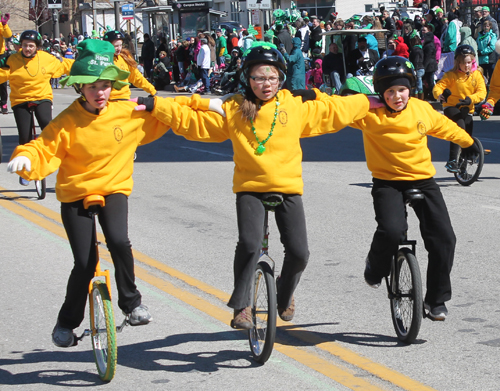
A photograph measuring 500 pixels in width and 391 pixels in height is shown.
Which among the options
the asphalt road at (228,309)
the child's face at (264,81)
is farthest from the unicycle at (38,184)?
the child's face at (264,81)

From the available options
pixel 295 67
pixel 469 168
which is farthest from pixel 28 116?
pixel 295 67

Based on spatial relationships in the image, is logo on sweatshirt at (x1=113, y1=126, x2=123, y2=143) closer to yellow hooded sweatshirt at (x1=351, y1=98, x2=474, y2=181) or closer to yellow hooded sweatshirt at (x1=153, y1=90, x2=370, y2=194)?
yellow hooded sweatshirt at (x1=153, y1=90, x2=370, y2=194)

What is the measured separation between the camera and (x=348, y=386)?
14.5 feet

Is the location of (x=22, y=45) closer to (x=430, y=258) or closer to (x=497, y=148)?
(x=430, y=258)

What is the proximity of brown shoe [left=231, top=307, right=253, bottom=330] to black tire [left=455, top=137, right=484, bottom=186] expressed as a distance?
6440mm

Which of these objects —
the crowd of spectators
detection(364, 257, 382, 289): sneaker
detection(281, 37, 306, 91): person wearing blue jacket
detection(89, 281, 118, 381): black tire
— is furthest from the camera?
detection(281, 37, 306, 91): person wearing blue jacket

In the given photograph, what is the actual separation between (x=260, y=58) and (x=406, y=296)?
1740mm

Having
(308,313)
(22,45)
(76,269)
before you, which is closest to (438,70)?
(22,45)

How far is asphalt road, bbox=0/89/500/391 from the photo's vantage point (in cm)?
463

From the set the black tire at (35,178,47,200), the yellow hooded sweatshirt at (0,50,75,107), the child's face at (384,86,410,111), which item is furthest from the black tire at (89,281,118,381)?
the yellow hooded sweatshirt at (0,50,75,107)

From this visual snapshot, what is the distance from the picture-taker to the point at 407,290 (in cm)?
512

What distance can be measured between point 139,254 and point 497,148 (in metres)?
8.45

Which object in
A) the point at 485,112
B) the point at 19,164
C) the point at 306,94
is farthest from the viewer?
the point at 485,112

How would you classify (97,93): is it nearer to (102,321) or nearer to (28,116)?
(102,321)
